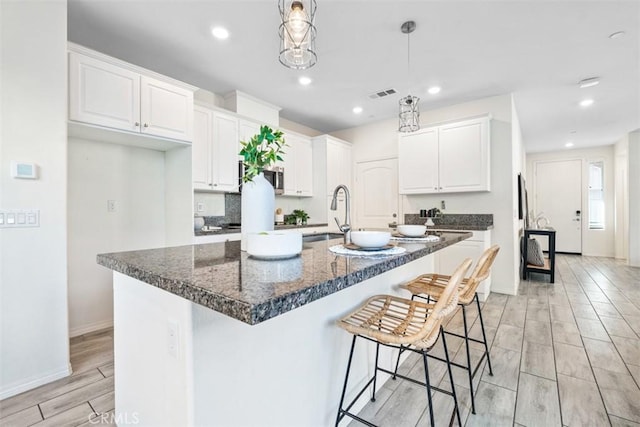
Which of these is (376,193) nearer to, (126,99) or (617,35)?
(617,35)

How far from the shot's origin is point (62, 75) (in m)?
1.99

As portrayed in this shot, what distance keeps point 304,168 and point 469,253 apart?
2.63m

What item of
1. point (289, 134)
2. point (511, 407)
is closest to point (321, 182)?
point (289, 134)

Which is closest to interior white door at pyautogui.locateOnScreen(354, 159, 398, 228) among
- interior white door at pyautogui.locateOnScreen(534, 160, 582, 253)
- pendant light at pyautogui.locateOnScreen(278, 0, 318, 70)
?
pendant light at pyautogui.locateOnScreen(278, 0, 318, 70)

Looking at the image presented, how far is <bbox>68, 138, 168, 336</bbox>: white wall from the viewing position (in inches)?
104

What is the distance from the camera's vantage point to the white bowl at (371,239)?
1230mm

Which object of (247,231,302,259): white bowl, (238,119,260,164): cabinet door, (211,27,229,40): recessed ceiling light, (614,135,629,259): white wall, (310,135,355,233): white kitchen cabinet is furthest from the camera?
(614,135,629,259): white wall

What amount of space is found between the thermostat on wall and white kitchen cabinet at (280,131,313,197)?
2.78m

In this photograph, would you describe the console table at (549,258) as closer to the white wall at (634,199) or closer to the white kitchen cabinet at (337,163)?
the white wall at (634,199)

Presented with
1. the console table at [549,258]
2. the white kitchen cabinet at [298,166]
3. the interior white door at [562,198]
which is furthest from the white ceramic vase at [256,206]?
the interior white door at [562,198]

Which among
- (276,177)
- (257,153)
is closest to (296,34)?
(257,153)

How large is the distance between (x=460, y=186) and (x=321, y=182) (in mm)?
2028

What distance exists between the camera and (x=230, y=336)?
970 millimetres

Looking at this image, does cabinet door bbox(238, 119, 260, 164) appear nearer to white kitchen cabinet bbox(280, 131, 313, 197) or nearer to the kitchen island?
white kitchen cabinet bbox(280, 131, 313, 197)
